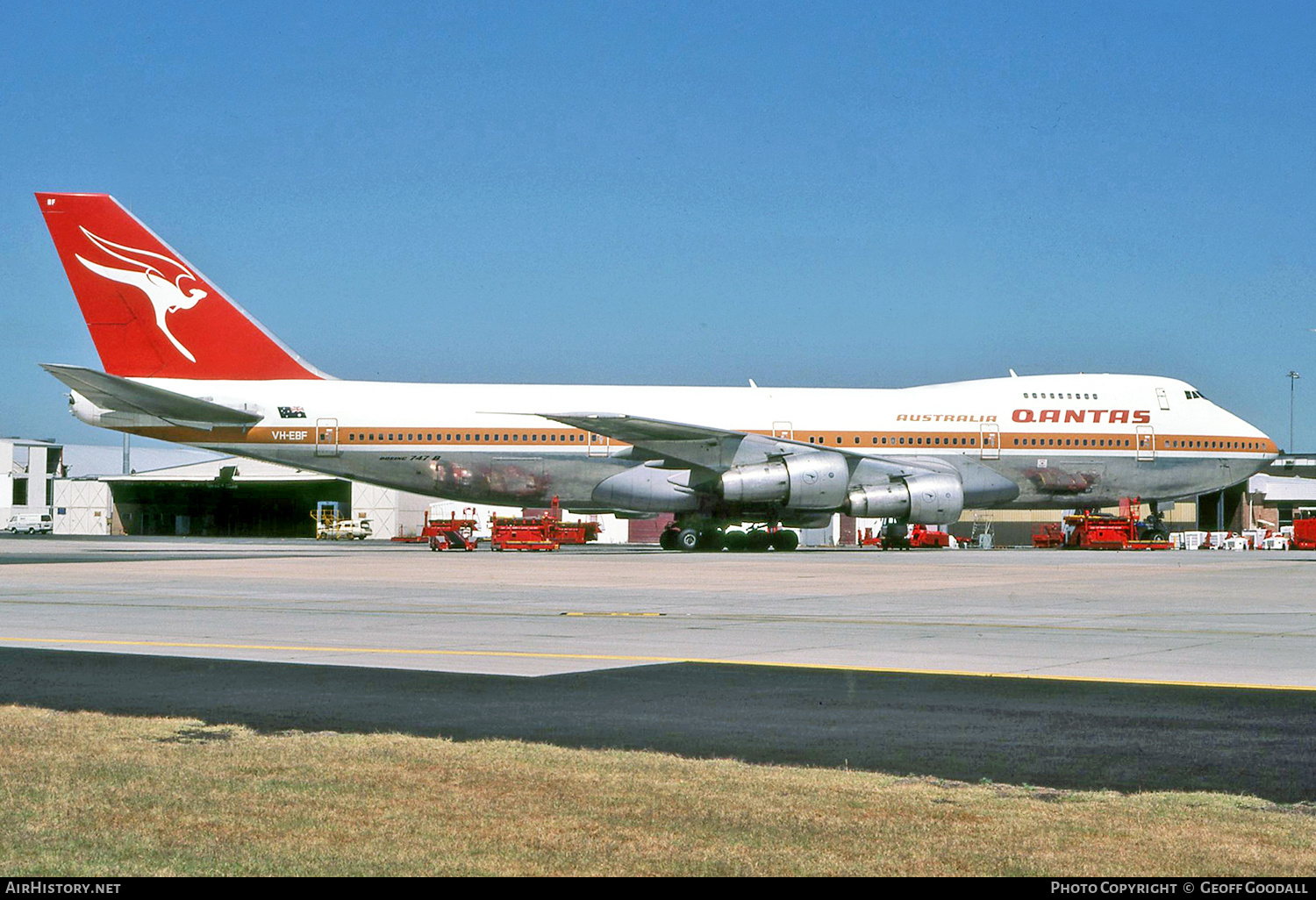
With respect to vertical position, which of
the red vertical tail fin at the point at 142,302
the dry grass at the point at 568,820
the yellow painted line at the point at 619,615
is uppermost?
the red vertical tail fin at the point at 142,302

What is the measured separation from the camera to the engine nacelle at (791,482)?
3938 centimetres

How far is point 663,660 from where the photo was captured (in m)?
12.9

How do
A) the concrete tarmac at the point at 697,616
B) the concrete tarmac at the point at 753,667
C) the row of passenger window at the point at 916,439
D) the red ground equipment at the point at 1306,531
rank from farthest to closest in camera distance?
the red ground equipment at the point at 1306,531 → the row of passenger window at the point at 916,439 → the concrete tarmac at the point at 697,616 → the concrete tarmac at the point at 753,667

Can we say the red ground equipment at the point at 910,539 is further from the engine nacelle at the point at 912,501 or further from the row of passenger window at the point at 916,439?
the engine nacelle at the point at 912,501

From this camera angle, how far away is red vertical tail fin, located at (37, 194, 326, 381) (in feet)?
129

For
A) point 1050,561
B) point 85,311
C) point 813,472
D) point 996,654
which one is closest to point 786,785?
point 996,654

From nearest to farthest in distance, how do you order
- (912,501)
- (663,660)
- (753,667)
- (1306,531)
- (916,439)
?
(753,667) → (663,660) → (912,501) → (916,439) → (1306,531)

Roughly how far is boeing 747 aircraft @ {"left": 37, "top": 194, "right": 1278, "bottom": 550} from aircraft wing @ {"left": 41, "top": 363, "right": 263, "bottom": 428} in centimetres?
7

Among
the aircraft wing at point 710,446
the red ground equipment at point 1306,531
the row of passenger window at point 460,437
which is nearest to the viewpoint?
the aircraft wing at point 710,446

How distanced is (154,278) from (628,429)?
14.2 meters

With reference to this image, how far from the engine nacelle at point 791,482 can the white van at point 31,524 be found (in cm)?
6828

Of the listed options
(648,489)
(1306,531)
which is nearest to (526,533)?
(648,489)

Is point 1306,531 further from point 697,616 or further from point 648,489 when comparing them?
point 697,616

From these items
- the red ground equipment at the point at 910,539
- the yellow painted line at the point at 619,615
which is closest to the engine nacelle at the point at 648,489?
the red ground equipment at the point at 910,539
